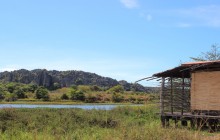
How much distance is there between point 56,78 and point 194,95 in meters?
87.5

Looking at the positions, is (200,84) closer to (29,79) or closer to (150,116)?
(150,116)

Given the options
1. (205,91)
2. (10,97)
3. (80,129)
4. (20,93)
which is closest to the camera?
(80,129)

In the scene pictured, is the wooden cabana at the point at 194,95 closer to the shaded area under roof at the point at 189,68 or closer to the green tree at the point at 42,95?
the shaded area under roof at the point at 189,68

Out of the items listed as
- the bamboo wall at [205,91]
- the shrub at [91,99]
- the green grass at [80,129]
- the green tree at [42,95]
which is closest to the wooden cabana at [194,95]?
the bamboo wall at [205,91]

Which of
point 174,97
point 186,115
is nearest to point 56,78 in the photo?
point 174,97

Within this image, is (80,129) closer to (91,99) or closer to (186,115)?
(186,115)

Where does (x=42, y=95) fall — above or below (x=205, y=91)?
above

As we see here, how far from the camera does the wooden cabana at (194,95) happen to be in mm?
16641

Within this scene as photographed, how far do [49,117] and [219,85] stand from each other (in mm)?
7900

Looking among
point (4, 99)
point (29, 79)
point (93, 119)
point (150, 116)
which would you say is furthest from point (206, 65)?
point (29, 79)

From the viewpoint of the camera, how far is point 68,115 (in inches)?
762

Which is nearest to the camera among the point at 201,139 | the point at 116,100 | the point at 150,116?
the point at 201,139

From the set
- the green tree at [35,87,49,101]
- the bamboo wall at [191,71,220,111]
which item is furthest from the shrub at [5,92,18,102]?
the bamboo wall at [191,71,220,111]

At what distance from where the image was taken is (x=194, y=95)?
57.8ft
